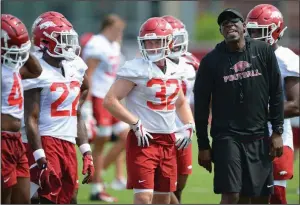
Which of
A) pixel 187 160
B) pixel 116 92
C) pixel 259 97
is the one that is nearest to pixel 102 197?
pixel 187 160

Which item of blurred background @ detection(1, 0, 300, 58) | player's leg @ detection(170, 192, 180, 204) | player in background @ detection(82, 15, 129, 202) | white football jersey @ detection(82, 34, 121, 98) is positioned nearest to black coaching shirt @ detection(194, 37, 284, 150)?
player's leg @ detection(170, 192, 180, 204)

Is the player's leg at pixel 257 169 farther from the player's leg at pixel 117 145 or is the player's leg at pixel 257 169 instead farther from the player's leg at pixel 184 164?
the player's leg at pixel 117 145

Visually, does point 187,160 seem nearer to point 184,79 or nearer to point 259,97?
point 184,79

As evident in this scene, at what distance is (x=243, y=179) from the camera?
6938mm

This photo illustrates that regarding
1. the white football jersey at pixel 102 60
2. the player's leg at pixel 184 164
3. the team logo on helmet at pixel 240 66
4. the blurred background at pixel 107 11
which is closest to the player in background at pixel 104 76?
the white football jersey at pixel 102 60

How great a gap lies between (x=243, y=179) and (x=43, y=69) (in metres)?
1.72

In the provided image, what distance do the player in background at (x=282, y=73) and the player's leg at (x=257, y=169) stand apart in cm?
71

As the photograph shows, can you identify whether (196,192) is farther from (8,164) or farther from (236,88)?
(8,164)

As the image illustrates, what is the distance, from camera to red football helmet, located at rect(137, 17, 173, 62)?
7.41 meters

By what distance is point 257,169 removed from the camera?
6953mm

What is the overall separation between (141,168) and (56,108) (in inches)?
32.6

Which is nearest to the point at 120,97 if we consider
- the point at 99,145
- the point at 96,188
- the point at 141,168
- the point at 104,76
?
the point at 141,168

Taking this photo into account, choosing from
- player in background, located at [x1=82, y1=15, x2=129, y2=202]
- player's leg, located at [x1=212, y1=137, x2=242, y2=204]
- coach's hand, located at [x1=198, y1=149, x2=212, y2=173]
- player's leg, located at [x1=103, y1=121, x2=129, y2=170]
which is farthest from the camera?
player's leg, located at [x1=103, y1=121, x2=129, y2=170]

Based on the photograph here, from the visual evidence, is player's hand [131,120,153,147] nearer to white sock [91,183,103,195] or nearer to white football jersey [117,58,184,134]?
white football jersey [117,58,184,134]
